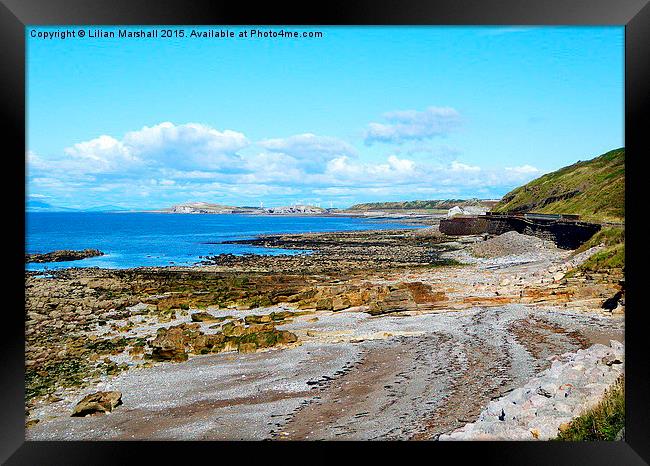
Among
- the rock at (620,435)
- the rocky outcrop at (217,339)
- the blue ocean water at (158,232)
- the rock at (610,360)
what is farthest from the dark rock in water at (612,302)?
the rocky outcrop at (217,339)

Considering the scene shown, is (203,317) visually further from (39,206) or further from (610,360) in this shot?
(610,360)

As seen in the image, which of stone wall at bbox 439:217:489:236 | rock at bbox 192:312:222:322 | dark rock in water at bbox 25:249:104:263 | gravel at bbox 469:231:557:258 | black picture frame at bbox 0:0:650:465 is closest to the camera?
black picture frame at bbox 0:0:650:465

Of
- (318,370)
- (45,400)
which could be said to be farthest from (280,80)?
(45,400)

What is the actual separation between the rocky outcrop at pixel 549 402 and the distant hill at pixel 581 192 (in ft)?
4.24

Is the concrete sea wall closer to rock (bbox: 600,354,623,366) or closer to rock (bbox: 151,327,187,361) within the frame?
rock (bbox: 600,354,623,366)

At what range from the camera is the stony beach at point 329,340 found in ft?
15.3

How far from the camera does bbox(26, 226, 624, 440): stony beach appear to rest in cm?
467

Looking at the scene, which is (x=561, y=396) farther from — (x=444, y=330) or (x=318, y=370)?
(x=318, y=370)

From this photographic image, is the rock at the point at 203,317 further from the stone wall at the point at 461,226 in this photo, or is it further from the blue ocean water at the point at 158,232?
the stone wall at the point at 461,226

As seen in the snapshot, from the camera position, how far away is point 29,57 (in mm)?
4914

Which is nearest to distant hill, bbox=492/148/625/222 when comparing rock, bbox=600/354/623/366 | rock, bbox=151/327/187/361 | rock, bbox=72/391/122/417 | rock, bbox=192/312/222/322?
rock, bbox=600/354/623/366

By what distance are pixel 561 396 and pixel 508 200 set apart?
1946mm

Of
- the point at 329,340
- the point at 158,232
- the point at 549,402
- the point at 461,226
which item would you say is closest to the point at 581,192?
the point at 461,226

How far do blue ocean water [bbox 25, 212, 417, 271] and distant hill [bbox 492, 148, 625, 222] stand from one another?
1341mm
